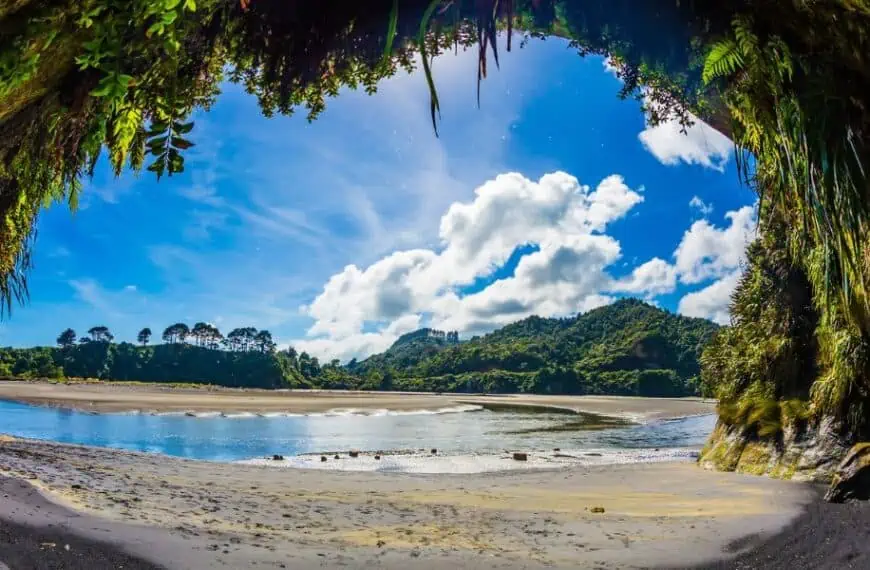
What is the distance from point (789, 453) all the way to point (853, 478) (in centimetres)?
326

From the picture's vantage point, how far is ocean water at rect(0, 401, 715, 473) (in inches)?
680

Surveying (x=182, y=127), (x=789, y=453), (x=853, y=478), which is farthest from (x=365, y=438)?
(x=182, y=127)


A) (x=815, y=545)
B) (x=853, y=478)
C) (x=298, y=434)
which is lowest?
(x=298, y=434)

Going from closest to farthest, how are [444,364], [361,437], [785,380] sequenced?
[785,380] < [361,437] < [444,364]

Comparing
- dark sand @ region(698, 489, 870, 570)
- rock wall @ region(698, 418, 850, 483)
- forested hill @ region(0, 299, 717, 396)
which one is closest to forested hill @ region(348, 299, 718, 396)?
forested hill @ region(0, 299, 717, 396)

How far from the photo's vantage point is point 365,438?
24922mm

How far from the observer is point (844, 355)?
33.7ft

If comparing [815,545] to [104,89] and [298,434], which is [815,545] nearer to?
[104,89]

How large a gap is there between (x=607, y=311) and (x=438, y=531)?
150 meters

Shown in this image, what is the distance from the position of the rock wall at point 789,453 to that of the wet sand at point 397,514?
0.63 m

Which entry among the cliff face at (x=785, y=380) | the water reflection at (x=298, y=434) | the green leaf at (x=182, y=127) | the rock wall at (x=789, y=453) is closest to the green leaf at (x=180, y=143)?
the green leaf at (x=182, y=127)

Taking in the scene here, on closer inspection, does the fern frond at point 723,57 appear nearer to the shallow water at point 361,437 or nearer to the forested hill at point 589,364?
the shallow water at point 361,437

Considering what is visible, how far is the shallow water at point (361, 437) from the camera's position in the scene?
17.6 m

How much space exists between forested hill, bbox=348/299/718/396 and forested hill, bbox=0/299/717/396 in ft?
0.57
